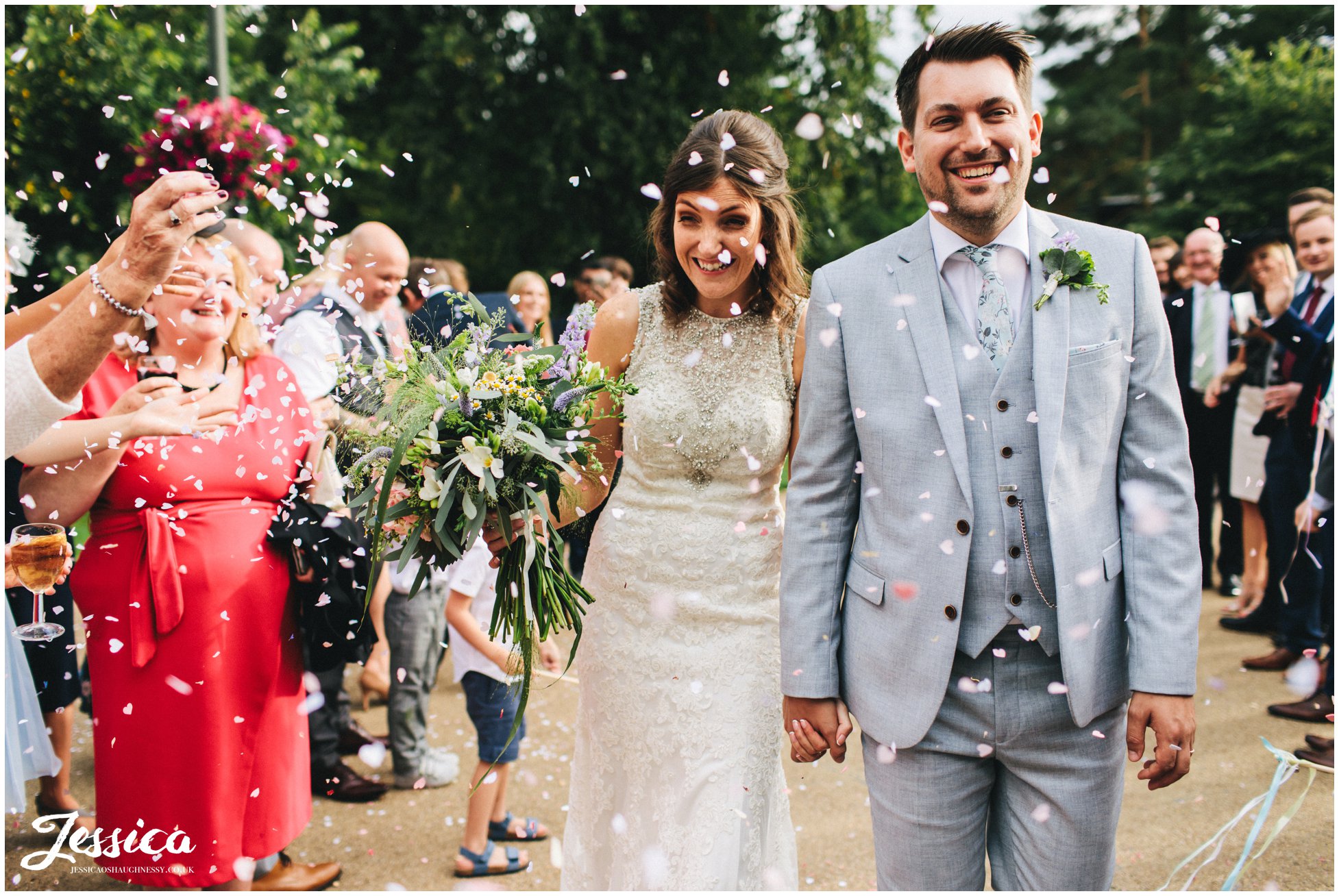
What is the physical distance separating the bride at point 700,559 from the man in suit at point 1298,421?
3.75m

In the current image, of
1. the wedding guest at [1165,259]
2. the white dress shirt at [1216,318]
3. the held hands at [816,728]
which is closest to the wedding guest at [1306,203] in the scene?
the white dress shirt at [1216,318]

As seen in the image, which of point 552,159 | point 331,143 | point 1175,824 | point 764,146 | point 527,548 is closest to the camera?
point 527,548

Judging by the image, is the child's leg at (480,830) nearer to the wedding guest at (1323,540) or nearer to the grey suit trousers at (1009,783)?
the grey suit trousers at (1009,783)

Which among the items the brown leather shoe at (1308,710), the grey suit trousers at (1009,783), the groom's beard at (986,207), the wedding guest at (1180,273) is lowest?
the brown leather shoe at (1308,710)

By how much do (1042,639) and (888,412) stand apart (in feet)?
1.84

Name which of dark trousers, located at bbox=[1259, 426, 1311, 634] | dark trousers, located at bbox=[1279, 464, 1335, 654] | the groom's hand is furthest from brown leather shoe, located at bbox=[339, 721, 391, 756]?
dark trousers, located at bbox=[1259, 426, 1311, 634]

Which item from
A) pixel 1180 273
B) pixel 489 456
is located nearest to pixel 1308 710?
pixel 1180 273

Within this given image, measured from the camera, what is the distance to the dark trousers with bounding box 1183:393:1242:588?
695cm

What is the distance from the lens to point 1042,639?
6.36 ft

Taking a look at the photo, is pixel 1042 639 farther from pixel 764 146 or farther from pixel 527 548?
pixel 764 146

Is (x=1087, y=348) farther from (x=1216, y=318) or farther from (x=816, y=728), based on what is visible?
(x=1216, y=318)

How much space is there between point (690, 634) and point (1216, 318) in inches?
227

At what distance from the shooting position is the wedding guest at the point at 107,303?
212 centimetres

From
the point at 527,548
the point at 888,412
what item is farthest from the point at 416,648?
the point at 888,412
